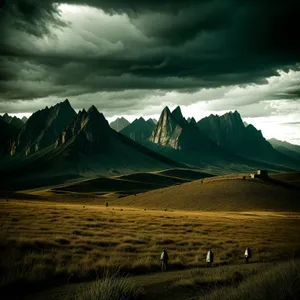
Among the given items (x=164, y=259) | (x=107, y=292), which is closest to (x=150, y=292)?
(x=107, y=292)

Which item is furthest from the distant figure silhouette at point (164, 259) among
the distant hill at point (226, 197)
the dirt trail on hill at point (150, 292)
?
the distant hill at point (226, 197)

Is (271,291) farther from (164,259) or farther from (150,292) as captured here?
(164,259)

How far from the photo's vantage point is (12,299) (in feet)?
35.5

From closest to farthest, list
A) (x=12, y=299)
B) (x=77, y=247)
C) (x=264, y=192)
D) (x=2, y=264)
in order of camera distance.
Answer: (x=12, y=299), (x=2, y=264), (x=77, y=247), (x=264, y=192)

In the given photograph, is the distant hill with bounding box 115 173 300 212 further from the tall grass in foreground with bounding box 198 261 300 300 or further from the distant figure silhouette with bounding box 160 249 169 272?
the tall grass in foreground with bounding box 198 261 300 300

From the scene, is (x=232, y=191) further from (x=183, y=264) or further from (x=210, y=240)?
(x=183, y=264)

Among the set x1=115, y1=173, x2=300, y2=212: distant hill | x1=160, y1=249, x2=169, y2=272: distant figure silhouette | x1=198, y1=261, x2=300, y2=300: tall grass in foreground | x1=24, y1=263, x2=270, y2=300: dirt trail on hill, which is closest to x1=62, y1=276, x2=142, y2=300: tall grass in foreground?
x1=24, y1=263, x2=270, y2=300: dirt trail on hill

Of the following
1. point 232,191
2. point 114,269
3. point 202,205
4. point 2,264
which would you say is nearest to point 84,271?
point 114,269

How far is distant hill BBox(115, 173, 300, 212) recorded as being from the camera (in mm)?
108875

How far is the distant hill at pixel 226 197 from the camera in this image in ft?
357

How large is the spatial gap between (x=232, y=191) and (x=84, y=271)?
369ft

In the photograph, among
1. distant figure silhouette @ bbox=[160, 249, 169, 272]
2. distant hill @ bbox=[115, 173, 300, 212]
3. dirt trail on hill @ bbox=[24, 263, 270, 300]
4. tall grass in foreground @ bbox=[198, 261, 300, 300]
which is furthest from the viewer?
distant hill @ bbox=[115, 173, 300, 212]

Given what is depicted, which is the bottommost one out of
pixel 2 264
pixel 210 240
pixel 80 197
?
pixel 80 197

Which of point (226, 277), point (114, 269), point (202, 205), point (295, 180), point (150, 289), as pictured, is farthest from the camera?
point (295, 180)
